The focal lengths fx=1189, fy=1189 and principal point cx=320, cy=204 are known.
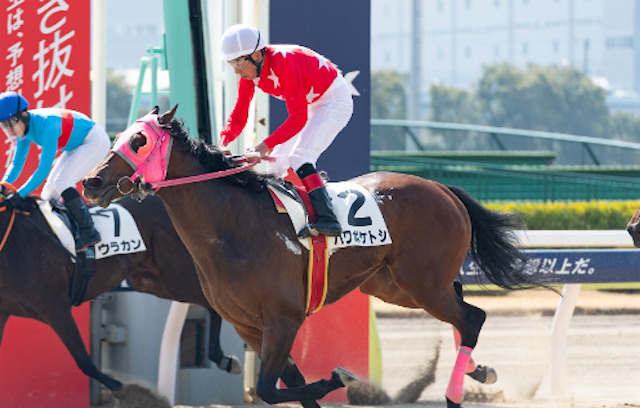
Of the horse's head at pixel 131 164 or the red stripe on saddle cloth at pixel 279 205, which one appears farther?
the red stripe on saddle cloth at pixel 279 205

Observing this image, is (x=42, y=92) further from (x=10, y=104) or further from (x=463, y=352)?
(x=463, y=352)

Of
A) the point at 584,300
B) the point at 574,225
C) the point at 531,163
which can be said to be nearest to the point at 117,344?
the point at 584,300

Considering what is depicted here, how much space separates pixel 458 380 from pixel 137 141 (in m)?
1.92

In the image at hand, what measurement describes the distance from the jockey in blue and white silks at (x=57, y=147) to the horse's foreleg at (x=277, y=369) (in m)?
1.61

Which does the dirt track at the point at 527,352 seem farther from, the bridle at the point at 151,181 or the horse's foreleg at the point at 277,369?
the bridle at the point at 151,181

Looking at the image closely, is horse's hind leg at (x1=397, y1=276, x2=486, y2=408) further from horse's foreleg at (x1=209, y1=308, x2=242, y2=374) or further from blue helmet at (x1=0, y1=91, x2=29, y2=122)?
blue helmet at (x1=0, y1=91, x2=29, y2=122)

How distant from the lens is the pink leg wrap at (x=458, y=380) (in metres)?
5.45

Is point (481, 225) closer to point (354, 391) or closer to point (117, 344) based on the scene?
point (354, 391)

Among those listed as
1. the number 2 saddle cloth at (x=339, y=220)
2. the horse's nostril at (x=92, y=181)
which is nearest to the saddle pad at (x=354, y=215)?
the number 2 saddle cloth at (x=339, y=220)

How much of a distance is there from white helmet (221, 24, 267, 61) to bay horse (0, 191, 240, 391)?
65.8 inches

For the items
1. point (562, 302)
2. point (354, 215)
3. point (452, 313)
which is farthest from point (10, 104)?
point (562, 302)

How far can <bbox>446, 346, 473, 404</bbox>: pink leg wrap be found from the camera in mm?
5453

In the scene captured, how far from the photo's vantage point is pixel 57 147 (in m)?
6.09

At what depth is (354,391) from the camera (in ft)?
20.9
